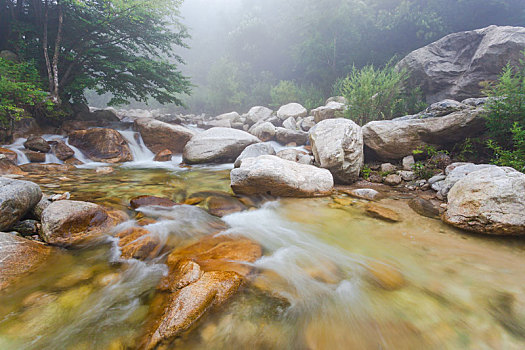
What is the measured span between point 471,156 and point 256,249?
5.19 metres

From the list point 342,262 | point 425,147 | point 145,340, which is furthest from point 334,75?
point 145,340

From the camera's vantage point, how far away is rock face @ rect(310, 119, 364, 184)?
4355mm

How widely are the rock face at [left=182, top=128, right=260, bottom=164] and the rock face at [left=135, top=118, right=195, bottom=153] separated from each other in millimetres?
1504

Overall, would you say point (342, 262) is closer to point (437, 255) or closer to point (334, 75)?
point (437, 255)

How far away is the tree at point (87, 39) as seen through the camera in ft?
24.9

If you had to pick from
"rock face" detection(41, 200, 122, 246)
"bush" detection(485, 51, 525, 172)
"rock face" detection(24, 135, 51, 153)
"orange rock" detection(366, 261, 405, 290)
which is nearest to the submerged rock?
"orange rock" detection(366, 261, 405, 290)

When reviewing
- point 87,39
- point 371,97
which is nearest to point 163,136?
point 87,39

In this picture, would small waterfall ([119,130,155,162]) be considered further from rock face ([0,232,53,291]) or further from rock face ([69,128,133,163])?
rock face ([0,232,53,291])

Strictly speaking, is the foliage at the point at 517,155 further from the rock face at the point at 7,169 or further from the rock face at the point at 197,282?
the rock face at the point at 7,169

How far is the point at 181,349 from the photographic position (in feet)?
3.87

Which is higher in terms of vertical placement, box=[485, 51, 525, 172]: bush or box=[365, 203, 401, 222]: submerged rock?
box=[485, 51, 525, 172]: bush

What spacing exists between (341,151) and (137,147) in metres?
7.43

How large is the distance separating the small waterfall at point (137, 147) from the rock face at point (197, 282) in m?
6.70

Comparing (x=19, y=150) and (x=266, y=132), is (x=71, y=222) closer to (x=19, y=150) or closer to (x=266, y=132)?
(x=19, y=150)
